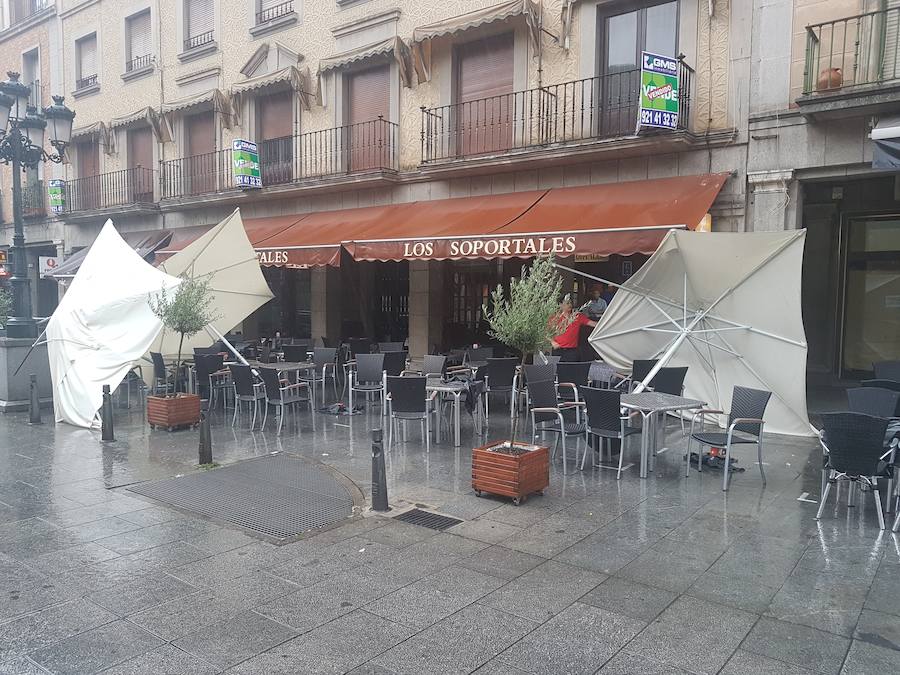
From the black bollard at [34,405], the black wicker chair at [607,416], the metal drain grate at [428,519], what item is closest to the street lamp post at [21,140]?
the black bollard at [34,405]

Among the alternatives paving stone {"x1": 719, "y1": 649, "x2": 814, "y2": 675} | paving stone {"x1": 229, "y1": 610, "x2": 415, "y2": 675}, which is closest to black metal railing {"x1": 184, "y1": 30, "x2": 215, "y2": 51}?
paving stone {"x1": 229, "y1": 610, "x2": 415, "y2": 675}

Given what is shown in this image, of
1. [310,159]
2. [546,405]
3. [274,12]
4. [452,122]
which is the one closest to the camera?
[546,405]

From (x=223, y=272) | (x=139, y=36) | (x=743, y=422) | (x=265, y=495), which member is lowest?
(x=265, y=495)

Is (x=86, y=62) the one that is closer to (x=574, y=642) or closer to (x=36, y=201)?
(x=36, y=201)

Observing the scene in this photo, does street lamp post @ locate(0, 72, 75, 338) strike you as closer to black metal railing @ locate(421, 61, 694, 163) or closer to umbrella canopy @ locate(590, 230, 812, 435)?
black metal railing @ locate(421, 61, 694, 163)

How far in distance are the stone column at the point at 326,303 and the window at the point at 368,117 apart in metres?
3.20

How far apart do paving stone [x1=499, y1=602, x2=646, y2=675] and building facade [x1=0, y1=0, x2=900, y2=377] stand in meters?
8.27

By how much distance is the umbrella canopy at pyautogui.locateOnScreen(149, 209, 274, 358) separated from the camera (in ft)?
36.9

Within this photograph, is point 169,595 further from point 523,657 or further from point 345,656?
point 523,657

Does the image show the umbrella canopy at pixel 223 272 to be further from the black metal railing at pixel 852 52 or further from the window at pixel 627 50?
the black metal railing at pixel 852 52

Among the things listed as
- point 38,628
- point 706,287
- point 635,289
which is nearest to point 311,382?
point 635,289

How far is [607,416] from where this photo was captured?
7.27 meters

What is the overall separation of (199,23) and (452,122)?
9.83 meters

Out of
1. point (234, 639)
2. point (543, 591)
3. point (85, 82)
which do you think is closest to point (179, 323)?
point (234, 639)
